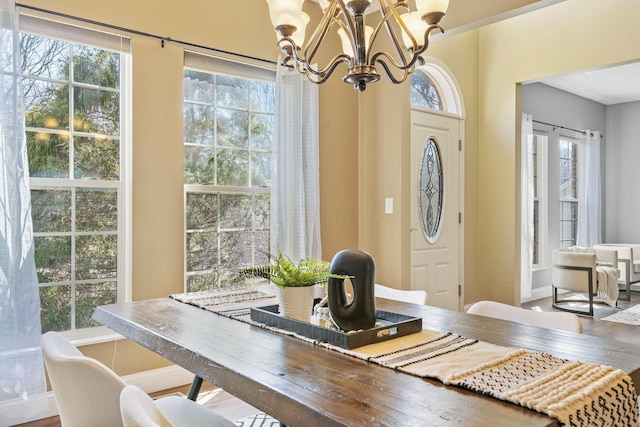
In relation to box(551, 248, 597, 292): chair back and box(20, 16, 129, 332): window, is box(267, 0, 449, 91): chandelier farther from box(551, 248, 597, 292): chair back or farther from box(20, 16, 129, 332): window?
box(551, 248, 597, 292): chair back

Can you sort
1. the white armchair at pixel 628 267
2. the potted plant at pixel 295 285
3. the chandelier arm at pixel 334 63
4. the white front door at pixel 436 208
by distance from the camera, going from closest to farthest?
the potted plant at pixel 295 285 < the chandelier arm at pixel 334 63 < the white front door at pixel 436 208 < the white armchair at pixel 628 267

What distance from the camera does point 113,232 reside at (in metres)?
2.96

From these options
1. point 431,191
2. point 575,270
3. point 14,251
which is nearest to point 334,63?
point 14,251

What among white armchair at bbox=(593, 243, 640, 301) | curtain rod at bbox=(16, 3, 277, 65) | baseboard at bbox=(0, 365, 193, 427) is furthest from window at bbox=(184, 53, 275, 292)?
white armchair at bbox=(593, 243, 640, 301)

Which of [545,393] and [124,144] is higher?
[124,144]

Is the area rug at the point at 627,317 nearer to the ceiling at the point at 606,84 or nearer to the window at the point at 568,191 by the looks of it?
the window at the point at 568,191

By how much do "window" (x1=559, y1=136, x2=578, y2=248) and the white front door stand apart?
2966 millimetres

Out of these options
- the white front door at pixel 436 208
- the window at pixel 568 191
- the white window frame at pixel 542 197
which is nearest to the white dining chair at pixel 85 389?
the white front door at pixel 436 208

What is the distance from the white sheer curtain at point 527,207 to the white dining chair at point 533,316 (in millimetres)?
4117

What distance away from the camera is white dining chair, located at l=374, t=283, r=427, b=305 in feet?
7.67

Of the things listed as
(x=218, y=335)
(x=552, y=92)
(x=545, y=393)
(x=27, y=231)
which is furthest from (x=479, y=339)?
(x=552, y=92)

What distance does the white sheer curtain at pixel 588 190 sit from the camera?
23.8 ft

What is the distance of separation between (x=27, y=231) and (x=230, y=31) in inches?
71.9

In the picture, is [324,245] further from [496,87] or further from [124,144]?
[496,87]
